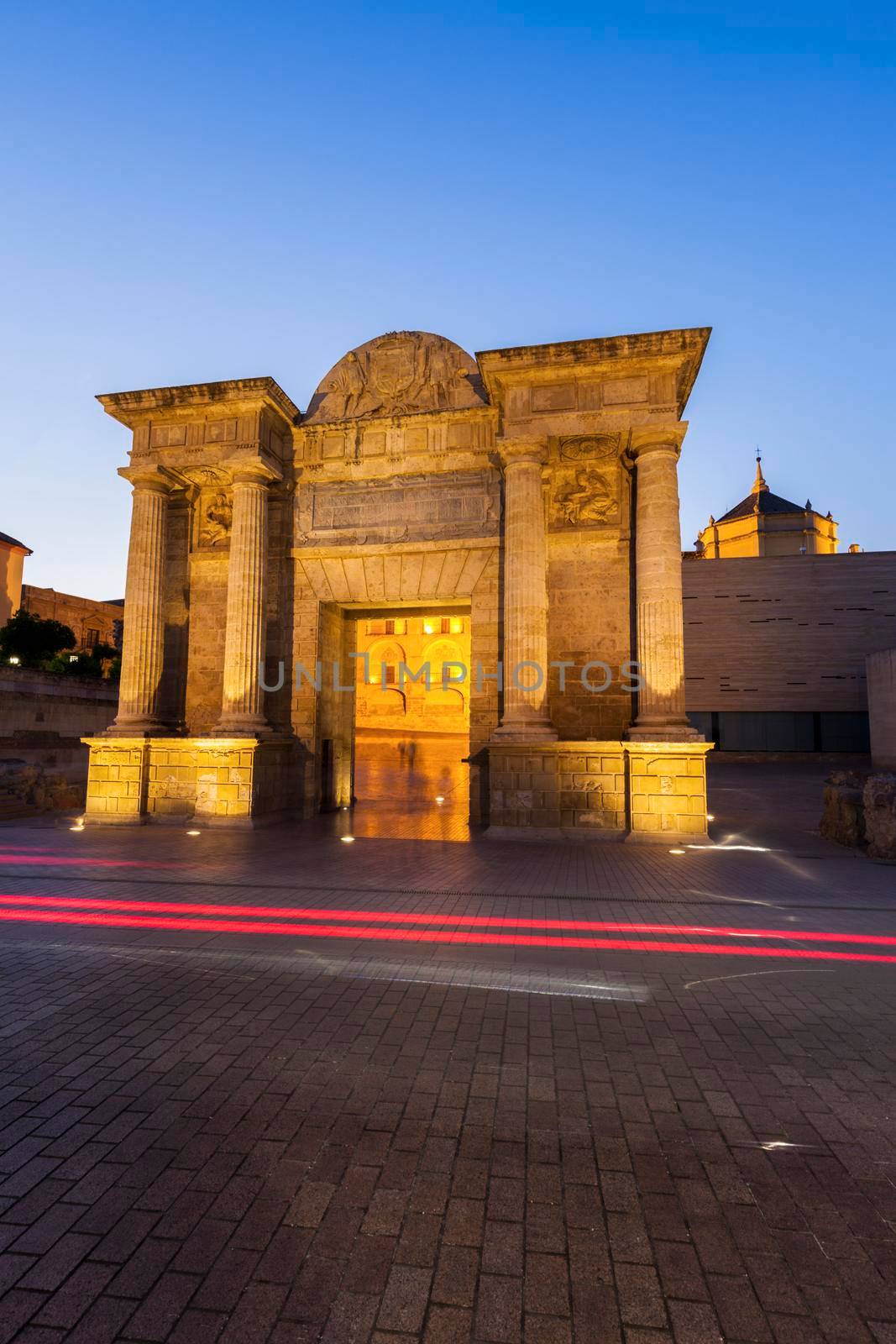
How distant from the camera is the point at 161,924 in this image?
20.2 feet

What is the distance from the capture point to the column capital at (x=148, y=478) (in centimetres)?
1500

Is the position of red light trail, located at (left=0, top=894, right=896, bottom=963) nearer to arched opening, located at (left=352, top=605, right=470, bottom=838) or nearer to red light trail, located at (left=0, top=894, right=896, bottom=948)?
red light trail, located at (left=0, top=894, right=896, bottom=948)

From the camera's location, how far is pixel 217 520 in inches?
630

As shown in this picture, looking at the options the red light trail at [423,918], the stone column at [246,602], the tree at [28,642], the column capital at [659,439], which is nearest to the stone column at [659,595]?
the column capital at [659,439]

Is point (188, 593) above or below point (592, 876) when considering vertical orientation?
above

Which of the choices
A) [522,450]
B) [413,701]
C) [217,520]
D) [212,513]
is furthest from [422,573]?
[413,701]

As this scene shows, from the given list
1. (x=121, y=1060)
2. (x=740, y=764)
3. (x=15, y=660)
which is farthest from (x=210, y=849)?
(x=740, y=764)

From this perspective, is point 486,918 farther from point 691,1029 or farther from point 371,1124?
point 371,1124

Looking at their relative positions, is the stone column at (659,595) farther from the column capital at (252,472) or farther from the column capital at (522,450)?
the column capital at (252,472)

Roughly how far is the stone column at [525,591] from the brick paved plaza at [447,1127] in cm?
647

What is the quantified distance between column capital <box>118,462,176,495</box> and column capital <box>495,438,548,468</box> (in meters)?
7.96

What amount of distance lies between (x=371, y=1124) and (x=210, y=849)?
27.9 ft

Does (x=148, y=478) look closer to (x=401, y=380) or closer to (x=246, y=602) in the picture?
(x=246, y=602)

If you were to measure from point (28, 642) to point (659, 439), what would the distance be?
28.0 m
